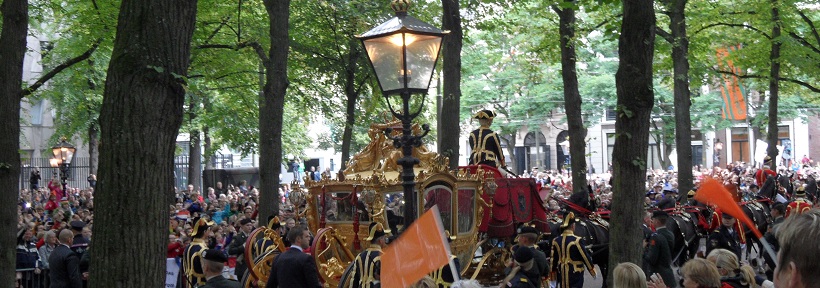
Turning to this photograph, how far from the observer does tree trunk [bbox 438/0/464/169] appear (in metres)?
19.4

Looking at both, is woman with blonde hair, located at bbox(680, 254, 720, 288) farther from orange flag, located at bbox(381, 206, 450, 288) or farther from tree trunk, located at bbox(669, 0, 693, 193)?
tree trunk, located at bbox(669, 0, 693, 193)

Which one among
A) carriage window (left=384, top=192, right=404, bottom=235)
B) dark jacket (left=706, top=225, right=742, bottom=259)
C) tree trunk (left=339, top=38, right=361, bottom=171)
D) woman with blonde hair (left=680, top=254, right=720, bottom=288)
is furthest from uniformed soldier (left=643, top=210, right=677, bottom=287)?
tree trunk (left=339, top=38, right=361, bottom=171)

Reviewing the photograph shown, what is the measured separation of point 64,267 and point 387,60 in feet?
21.6

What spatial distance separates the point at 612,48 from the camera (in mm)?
58562

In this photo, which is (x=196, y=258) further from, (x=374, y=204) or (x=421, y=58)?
(x=421, y=58)

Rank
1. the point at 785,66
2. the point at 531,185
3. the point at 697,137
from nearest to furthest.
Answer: the point at 531,185 → the point at 785,66 → the point at 697,137

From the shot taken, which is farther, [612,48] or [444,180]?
[612,48]

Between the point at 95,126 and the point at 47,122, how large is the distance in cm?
1580

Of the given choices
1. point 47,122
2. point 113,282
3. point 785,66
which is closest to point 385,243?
point 113,282

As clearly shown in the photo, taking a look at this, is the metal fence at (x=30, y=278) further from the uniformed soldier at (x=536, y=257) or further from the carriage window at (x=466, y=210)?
the uniformed soldier at (x=536, y=257)

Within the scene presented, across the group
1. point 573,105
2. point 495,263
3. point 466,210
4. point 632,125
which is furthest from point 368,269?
point 573,105

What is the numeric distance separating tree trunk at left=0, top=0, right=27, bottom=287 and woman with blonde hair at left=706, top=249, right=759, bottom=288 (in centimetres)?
926

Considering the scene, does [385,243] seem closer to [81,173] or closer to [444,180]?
[444,180]

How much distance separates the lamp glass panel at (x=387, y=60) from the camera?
1055 cm
